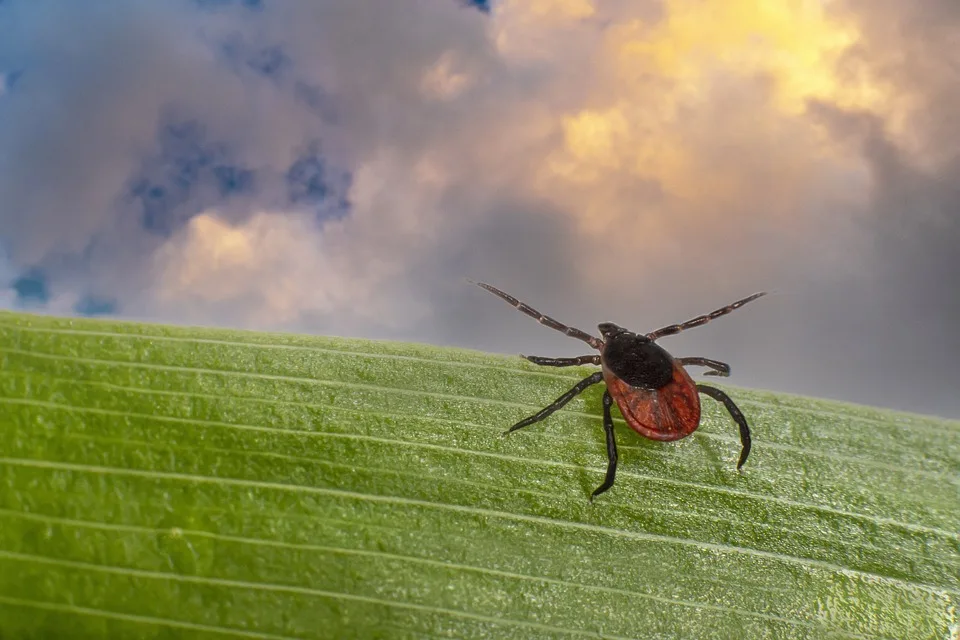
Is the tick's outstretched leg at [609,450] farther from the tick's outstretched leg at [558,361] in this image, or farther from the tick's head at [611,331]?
the tick's head at [611,331]

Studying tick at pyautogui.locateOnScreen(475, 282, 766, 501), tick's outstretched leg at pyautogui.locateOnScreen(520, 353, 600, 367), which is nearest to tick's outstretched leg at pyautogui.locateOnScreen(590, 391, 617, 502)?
tick at pyautogui.locateOnScreen(475, 282, 766, 501)

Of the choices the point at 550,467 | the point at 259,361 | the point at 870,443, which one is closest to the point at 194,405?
the point at 259,361

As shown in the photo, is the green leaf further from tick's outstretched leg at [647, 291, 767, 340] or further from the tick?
tick's outstretched leg at [647, 291, 767, 340]

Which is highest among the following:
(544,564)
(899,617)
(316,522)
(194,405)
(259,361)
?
(259,361)

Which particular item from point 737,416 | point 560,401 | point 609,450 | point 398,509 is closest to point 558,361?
point 560,401

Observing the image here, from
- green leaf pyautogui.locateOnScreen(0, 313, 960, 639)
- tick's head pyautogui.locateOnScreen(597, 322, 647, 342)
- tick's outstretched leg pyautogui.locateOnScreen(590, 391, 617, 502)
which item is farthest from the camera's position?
tick's head pyautogui.locateOnScreen(597, 322, 647, 342)

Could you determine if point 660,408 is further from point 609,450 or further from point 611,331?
point 611,331

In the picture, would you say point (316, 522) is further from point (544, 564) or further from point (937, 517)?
point (937, 517)
